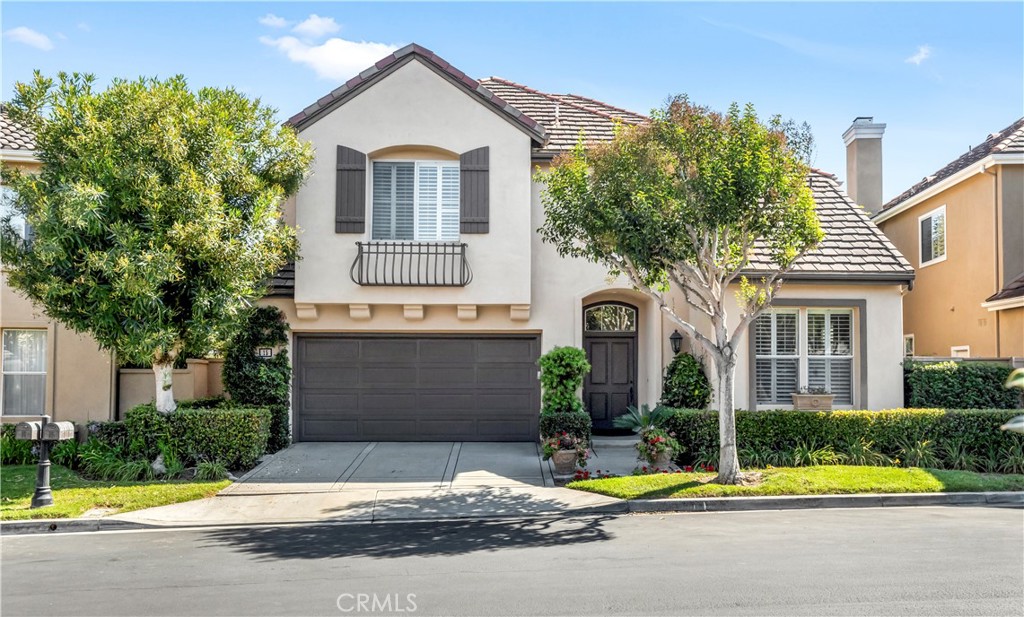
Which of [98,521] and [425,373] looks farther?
[425,373]

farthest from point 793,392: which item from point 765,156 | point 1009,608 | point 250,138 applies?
point 250,138

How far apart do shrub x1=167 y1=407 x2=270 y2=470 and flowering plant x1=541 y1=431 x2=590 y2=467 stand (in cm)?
470

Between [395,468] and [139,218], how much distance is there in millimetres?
5511

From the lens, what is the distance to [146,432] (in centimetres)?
1178

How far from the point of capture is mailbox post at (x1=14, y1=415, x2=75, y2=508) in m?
9.84

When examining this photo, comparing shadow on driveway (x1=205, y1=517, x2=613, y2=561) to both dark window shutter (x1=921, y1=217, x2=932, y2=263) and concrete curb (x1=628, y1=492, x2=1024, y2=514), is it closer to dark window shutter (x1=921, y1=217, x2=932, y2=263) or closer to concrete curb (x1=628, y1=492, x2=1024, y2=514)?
concrete curb (x1=628, y1=492, x2=1024, y2=514)

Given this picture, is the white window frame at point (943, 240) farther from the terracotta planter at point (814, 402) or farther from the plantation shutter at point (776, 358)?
the terracotta planter at point (814, 402)

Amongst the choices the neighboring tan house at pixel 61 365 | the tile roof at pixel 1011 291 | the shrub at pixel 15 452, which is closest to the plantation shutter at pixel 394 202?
the neighboring tan house at pixel 61 365

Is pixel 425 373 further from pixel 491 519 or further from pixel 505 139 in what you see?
pixel 491 519

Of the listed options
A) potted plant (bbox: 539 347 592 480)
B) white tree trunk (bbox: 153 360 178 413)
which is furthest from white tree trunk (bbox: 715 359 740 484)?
white tree trunk (bbox: 153 360 178 413)

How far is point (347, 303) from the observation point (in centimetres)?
1401

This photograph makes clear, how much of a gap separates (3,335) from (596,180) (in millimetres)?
11707

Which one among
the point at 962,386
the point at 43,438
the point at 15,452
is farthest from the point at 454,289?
the point at 962,386

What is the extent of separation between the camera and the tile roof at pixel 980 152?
54.5 feet
